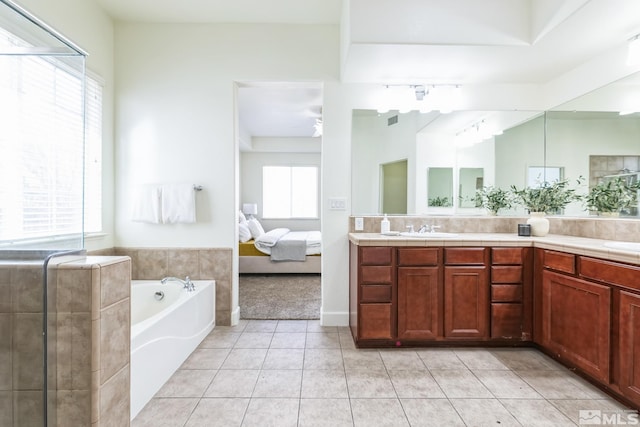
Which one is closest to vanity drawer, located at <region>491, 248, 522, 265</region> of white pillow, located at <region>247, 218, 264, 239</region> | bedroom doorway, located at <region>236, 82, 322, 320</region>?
bedroom doorway, located at <region>236, 82, 322, 320</region>

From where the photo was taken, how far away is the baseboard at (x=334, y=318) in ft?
9.91

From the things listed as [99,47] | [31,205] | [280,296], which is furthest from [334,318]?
[99,47]

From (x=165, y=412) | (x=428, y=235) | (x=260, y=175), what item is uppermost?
(x=260, y=175)

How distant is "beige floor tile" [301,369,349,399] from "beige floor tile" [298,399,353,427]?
2.2 inches

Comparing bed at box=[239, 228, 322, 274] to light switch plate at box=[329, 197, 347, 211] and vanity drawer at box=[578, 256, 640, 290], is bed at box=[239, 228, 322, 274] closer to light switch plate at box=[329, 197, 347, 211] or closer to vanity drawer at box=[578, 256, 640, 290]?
light switch plate at box=[329, 197, 347, 211]

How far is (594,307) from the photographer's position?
1907 mm

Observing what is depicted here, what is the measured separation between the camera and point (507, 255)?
247 cm

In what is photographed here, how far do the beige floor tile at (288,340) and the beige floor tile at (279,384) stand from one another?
403 mm

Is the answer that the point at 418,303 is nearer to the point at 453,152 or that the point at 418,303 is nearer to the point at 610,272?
the point at 610,272

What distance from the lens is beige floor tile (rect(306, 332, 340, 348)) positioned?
259 centimetres

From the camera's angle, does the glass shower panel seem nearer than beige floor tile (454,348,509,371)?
Yes

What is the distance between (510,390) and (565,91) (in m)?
2.53

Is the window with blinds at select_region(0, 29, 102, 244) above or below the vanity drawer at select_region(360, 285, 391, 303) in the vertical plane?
above

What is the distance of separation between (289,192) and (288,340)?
487cm
